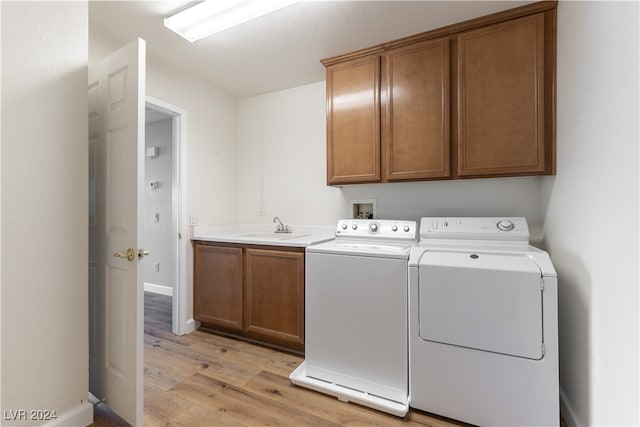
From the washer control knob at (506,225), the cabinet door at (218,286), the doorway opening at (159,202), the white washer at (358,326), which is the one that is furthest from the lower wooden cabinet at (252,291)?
the washer control knob at (506,225)

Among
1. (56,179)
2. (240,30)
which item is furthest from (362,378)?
(240,30)

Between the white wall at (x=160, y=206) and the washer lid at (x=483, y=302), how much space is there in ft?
11.5

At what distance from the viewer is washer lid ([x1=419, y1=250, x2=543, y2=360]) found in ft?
4.27

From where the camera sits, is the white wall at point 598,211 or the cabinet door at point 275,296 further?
the cabinet door at point 275,296

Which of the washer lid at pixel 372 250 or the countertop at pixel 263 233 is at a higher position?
the countertop at pixel 263 233

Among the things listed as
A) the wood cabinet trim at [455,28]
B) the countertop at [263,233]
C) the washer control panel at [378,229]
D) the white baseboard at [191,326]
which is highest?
the wood cabinet trim at [455,28]

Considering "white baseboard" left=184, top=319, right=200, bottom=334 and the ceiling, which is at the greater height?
the ceiling

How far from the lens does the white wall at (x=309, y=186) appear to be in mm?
2078

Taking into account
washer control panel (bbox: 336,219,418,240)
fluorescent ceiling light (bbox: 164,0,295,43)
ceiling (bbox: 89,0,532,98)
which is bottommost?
washer control panel (bbox: 336,219,418,240)

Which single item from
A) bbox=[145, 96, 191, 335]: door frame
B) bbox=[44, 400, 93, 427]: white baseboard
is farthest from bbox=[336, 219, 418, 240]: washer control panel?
bbox=[44, 400, 93, 427]: white baseboard

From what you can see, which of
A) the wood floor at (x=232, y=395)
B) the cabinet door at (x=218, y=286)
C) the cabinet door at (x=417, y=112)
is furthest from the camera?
the cabinet door at (x=218, y=286)

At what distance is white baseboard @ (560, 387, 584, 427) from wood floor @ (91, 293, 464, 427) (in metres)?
0.55

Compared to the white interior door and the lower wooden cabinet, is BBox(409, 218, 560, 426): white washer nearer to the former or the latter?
the lower wooden cabinet

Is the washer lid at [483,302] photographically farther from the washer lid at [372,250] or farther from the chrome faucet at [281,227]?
the chrome faucet at [281,227]
